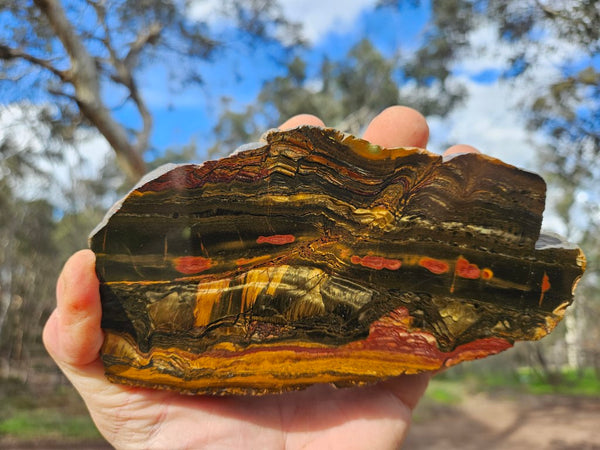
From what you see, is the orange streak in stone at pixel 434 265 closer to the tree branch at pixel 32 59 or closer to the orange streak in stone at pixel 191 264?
the orange streak in stone at pixel 191 264

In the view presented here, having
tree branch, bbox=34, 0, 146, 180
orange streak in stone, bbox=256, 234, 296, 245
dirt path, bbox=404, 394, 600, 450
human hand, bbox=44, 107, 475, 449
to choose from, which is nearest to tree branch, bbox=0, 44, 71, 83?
tree branch, bbox=34, 0, 146, 180

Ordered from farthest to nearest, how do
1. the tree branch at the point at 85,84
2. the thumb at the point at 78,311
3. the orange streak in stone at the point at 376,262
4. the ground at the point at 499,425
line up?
the ground at the point at 499,425 < the tree branch at the point at 85,84 < the orange streak in stone at the point at 376,262 < the thumb at the point at 78,311

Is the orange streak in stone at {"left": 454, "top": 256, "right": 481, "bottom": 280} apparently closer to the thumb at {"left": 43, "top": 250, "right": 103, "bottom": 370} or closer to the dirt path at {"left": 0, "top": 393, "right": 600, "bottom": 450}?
the thumb at {"left": 43, "top": 250, "right": 103, "bottom": 370}

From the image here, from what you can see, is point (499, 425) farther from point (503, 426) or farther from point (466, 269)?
point (466, 269)

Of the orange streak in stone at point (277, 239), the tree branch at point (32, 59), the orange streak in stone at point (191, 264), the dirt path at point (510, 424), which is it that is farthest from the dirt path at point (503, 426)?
the orange streak in stone at point (277, 239)

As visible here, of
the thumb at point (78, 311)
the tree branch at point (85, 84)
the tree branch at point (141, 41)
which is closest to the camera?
the thumb at point (78, 311)

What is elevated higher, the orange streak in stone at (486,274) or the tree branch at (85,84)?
the tree branch at (85,84)

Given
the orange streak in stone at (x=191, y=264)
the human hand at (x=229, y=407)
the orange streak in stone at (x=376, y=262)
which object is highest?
the orange streak in stone at (x=376, y=262)

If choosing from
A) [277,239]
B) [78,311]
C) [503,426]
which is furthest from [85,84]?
[503,426]
